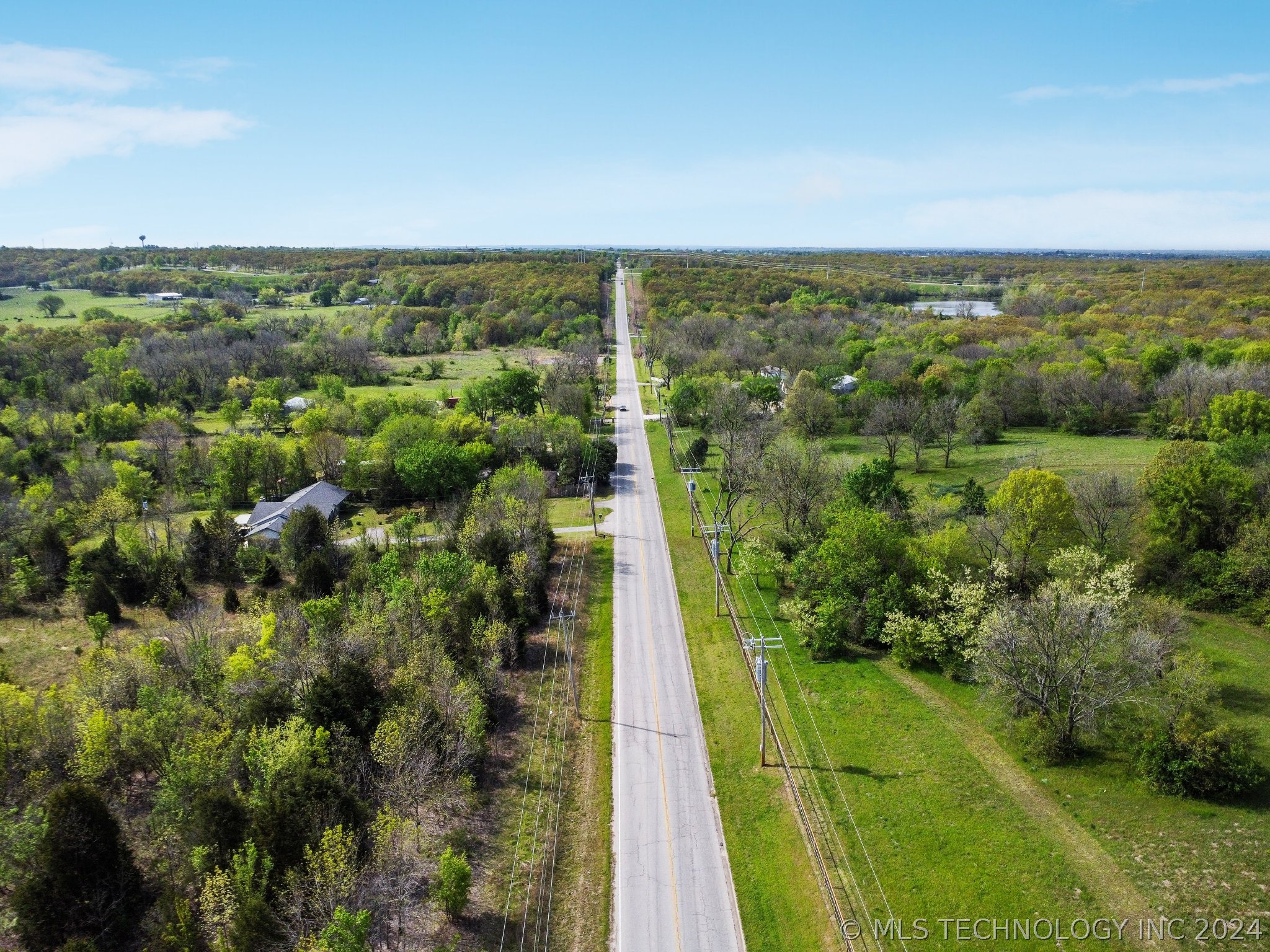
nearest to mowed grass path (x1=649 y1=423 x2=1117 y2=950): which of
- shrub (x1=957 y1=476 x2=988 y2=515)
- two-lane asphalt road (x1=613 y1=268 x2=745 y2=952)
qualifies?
two-lane asphalt road (x1=613 y1=268 x2=745 y2=952)

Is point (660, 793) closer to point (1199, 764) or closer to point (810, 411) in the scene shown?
point (1199, 764)

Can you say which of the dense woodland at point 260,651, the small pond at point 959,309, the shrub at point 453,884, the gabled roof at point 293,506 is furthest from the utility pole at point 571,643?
the small pond at point 959,309

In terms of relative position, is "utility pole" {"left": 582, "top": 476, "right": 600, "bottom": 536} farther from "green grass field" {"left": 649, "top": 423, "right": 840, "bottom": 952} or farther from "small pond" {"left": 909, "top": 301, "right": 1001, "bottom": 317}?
"small pond" {"left": 909, "top": 301, "right": 1001, "bottom": 317}

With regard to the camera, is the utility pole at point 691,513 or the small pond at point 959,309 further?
the small pond at point 959,309

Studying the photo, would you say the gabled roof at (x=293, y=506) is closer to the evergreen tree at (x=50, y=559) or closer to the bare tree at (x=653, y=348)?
the evergreen tree at (x=50, y=559)

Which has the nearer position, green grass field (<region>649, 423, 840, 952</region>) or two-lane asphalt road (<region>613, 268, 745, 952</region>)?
green grass field (<region>649, 423, 840, 952</region>)

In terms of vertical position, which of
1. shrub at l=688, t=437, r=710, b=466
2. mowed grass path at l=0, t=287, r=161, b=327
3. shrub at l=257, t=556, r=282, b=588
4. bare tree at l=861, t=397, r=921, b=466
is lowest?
shrub at l=257, t=556, r=282, b=588

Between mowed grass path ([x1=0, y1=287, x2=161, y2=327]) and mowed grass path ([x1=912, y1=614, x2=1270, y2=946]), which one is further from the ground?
mowed grass path ([x1=0, y1=287, x2=161, y2=327])
